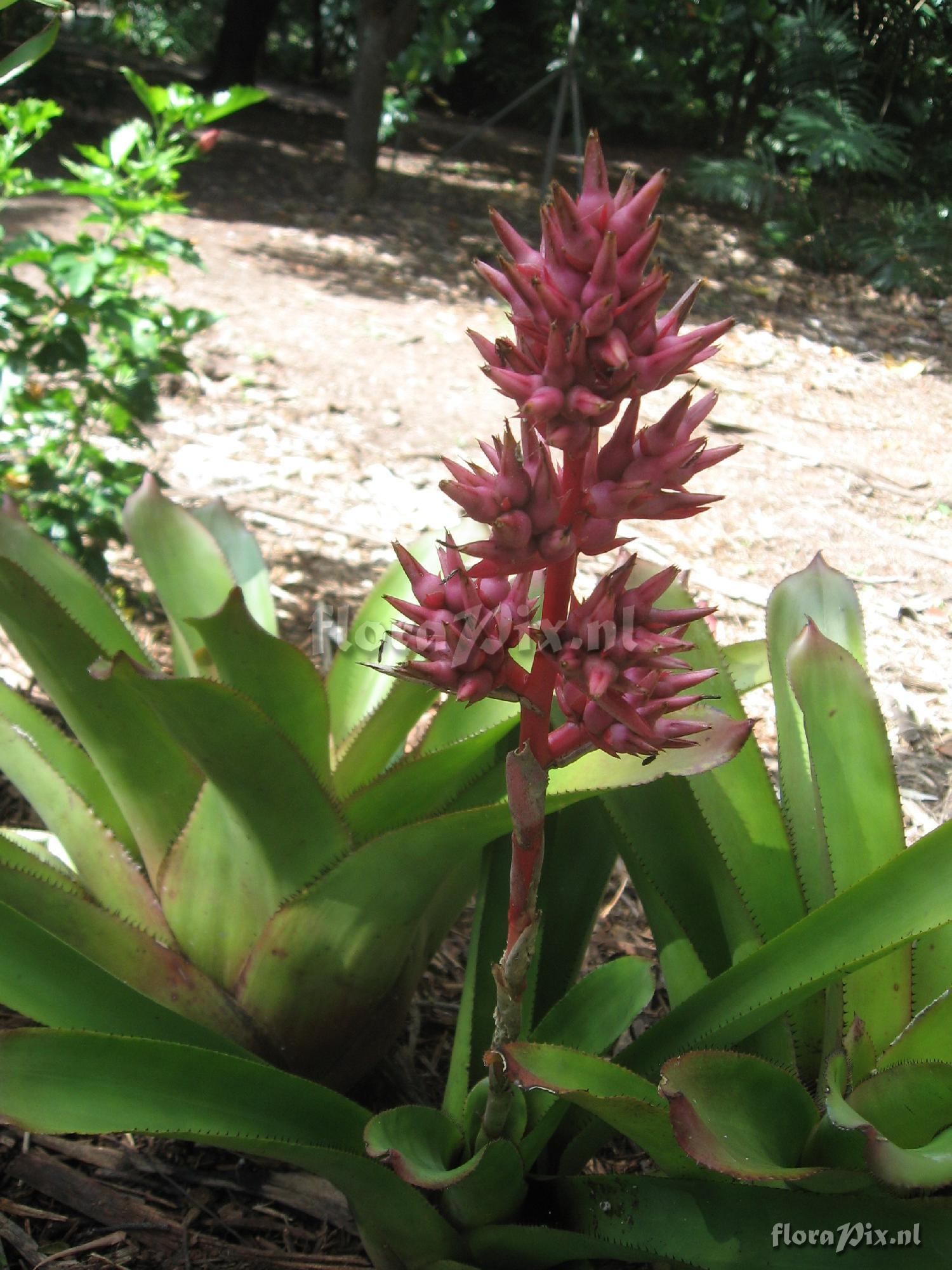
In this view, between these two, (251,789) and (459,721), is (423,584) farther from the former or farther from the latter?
(459,721)

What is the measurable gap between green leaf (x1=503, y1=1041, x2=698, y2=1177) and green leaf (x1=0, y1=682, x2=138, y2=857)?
95 centimetres

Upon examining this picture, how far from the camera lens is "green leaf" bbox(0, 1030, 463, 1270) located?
3.80 feet

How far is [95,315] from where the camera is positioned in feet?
8.11

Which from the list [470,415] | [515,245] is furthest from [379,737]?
[470,415]

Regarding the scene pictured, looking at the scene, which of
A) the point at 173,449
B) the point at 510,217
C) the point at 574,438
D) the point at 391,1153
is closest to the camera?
the point at 574,438

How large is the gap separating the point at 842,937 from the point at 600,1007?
0.37m

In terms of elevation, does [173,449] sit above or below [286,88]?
below

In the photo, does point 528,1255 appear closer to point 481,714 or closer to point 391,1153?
point 391,1153

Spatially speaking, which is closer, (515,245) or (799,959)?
(515,245)

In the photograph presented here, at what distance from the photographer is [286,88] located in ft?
49.5

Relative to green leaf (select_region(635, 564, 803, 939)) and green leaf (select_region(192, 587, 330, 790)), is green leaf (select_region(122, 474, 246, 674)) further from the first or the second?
green leaf (select_region(635, 564, 803, 939))

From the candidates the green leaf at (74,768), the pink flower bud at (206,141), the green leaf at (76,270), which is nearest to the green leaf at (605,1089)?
the green leaf at (74,768)

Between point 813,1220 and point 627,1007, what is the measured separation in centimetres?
33

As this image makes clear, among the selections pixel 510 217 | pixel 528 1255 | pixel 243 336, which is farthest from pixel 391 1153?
pixel 510 217
